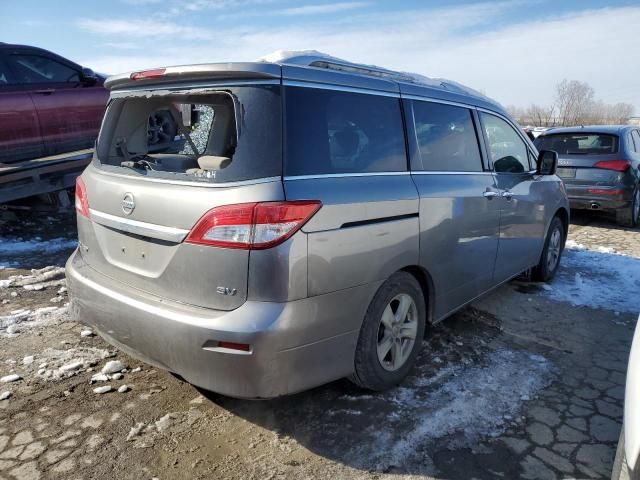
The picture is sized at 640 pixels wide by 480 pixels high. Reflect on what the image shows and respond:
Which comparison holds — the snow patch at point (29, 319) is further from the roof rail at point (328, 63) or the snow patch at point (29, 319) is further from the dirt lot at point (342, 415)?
the roof rail at point (328, 63)

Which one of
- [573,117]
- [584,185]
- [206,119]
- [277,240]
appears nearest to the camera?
[277,240]

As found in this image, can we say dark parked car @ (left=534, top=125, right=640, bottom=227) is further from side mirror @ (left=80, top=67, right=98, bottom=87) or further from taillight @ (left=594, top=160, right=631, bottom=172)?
side mirror @ (left=80, top=67, right=98, bottom=87)

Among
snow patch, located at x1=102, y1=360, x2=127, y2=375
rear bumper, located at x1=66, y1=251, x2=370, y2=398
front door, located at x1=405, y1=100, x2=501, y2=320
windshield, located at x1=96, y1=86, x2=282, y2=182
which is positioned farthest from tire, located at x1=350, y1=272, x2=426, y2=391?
snow patch, located at x1=102, y1=360, x2=127, y2=375

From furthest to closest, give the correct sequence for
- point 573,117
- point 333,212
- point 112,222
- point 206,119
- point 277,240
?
1. point 573,117
2. point 206,119
3. point 112,222
4. point 333,212
5. point 277,240

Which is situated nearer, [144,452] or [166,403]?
[144,452]

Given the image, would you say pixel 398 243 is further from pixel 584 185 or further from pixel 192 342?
pixel 584 185

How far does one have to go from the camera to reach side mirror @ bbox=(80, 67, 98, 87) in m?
7.33

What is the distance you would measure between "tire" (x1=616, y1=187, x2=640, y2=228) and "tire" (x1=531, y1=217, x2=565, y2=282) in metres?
3.15

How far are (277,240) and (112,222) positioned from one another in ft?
3.59

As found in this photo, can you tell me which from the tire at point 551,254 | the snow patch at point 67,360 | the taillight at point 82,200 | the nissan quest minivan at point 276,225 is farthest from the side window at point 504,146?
the snow patch at point 67,360

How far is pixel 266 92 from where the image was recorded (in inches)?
95.6

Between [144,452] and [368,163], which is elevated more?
[368,163]

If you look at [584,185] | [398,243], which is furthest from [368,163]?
[584,185]

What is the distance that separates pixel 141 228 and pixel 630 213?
26.4 feet
